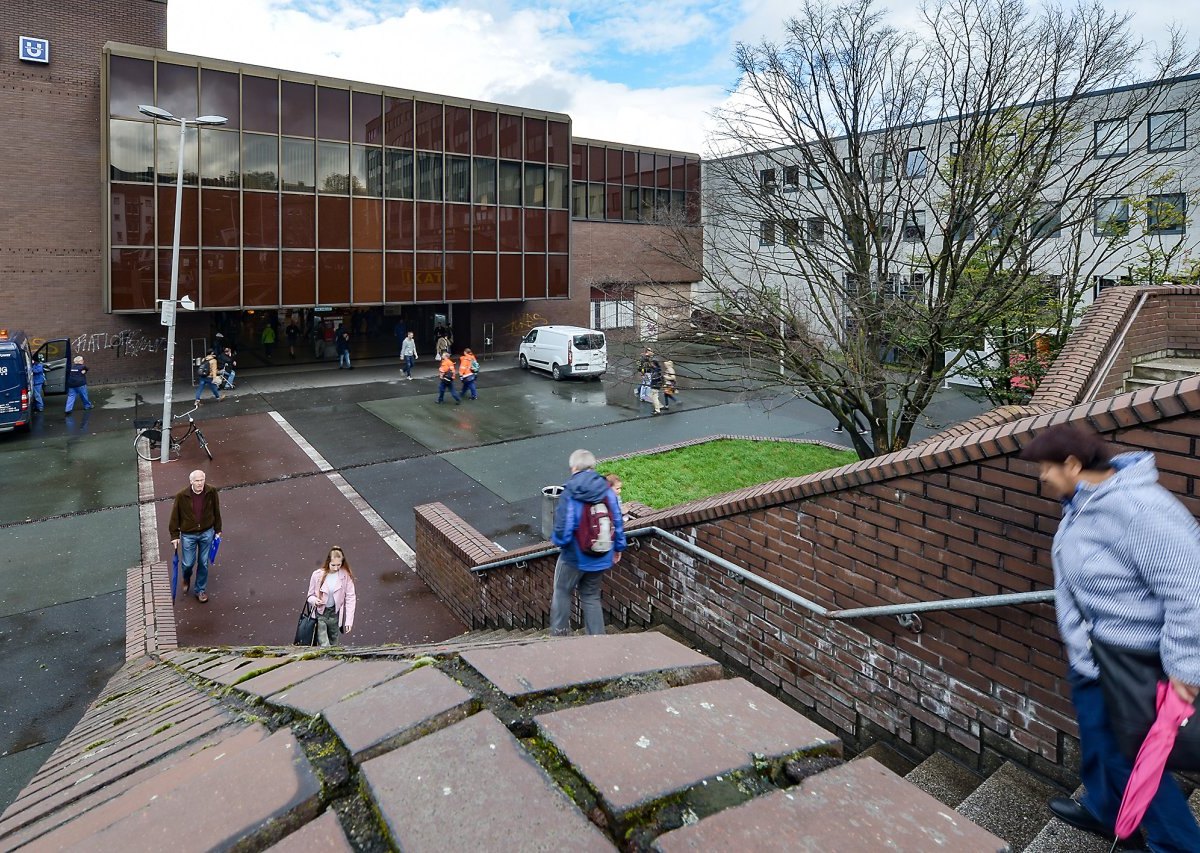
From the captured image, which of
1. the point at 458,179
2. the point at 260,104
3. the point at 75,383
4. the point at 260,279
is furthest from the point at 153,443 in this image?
the point at 458,179

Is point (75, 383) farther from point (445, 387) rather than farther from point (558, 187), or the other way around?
point (558, 187)

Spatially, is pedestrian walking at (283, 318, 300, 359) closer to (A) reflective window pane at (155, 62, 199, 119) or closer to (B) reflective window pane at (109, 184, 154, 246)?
(B) reflective window pane at (109, 184, 154, 246)

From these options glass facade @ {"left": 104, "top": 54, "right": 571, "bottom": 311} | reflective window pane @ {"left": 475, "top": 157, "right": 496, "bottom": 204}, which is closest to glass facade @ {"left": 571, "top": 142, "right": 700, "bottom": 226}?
glass facade @ {"left": 104, "top": 54, "right": 571, "bottom": 311}

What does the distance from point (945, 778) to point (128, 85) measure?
2610cm

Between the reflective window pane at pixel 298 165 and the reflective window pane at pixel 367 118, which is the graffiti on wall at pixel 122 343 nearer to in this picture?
the reflective window pane at pixel 298 165

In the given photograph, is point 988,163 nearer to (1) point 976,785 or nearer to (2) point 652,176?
(1) point 976,785

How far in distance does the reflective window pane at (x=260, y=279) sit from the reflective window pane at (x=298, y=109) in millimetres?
3948

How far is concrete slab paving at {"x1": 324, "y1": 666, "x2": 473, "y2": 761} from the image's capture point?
5.42 ft

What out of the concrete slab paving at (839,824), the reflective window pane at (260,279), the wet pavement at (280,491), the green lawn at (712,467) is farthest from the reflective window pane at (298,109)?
the concrete slab paving at (839,824)

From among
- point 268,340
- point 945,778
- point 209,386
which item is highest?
point 268,340

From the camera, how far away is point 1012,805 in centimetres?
309

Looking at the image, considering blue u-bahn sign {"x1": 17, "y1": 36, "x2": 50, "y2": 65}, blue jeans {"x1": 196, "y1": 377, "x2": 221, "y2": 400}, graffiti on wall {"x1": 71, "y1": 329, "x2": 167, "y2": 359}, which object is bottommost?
blue jeans {"x1": 196, "y1": 377, "x2": 221, "y2": 400}

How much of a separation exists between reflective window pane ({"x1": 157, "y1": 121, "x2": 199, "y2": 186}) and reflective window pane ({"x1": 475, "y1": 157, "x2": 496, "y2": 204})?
9.43 meters

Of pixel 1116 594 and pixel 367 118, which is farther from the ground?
pixel 367 118
